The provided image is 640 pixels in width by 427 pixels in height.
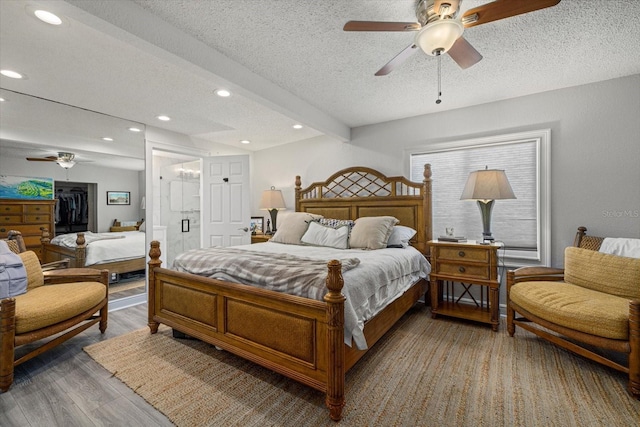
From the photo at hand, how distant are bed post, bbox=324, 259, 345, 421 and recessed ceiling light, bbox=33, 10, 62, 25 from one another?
90.6 inches

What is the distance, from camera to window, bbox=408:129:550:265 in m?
3.10

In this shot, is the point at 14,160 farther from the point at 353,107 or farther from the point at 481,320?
the point at 481,320

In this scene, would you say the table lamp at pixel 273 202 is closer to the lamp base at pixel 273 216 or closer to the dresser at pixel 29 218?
the lamp base at pixel 273 216

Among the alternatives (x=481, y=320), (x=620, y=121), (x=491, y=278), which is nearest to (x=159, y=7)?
(x=491, y=278)

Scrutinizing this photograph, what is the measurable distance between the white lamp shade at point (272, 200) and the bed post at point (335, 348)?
10.8 ft

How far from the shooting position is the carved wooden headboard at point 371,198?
357 cm

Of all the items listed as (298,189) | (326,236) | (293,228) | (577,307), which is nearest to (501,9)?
(577,307)

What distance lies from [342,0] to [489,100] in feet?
7.83

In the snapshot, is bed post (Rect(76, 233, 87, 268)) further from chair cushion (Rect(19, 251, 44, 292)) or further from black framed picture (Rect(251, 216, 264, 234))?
black framed picture (Rect(251, 216, 264, 234))

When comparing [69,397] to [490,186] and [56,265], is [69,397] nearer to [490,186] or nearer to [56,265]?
[56,265]

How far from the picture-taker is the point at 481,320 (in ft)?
9.30

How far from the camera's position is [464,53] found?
1875 mm

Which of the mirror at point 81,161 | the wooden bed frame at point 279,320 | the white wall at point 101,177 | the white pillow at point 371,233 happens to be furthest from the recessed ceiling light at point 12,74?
the white pillow at point 371,233

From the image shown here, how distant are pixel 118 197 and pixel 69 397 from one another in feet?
8.60
